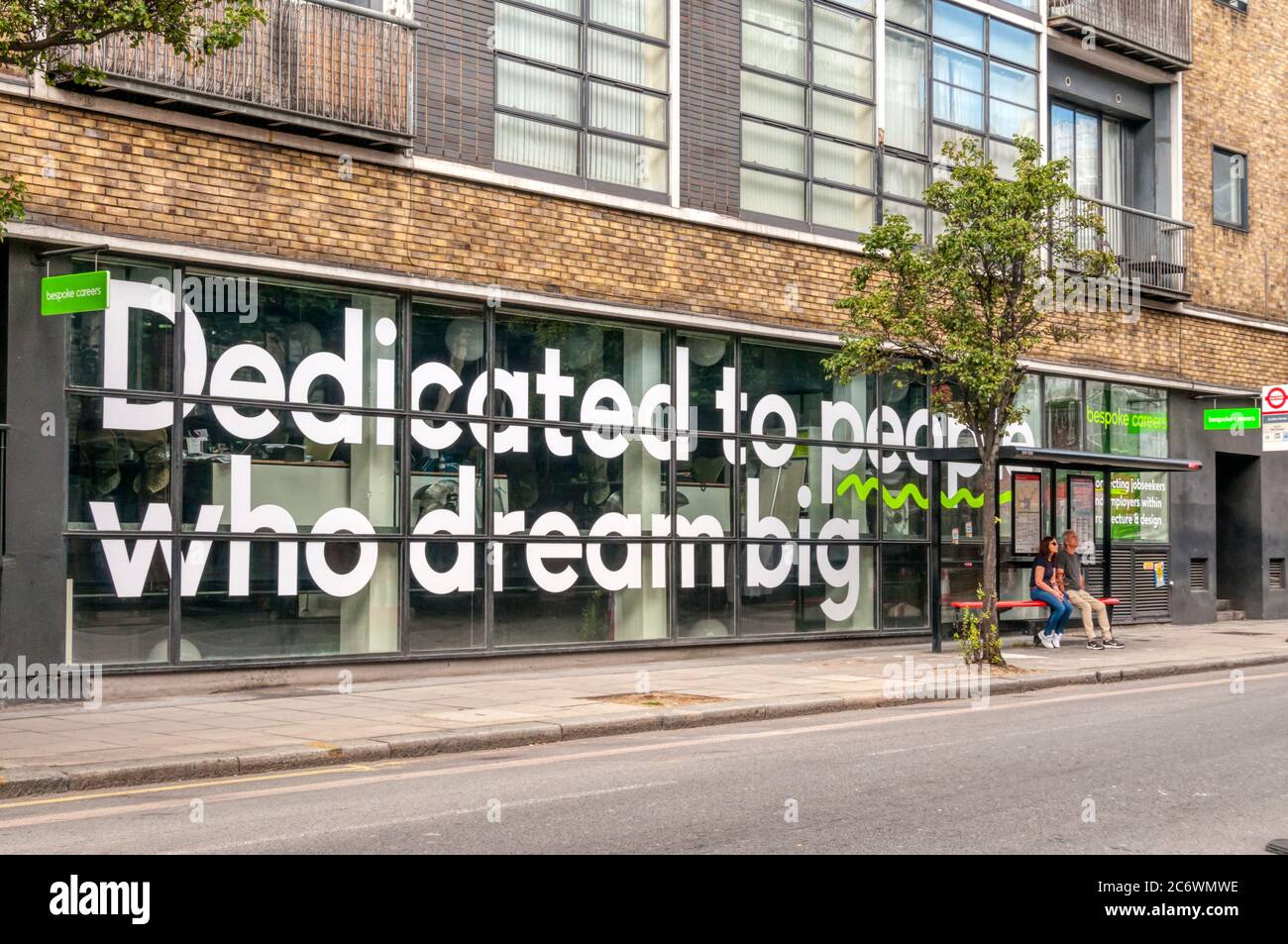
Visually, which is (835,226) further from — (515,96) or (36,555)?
(36,555)

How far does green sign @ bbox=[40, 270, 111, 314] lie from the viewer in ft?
42.0

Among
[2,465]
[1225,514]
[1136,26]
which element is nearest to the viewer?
[2,465]

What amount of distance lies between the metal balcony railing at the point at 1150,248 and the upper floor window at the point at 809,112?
674 cm

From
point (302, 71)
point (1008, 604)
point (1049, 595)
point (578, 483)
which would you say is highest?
point (302, 71)

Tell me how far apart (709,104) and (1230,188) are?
1391 cm

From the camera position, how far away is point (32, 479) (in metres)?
13.8

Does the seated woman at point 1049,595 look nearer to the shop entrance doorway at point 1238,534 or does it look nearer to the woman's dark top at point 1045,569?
the woman's dark top at point 1045,569

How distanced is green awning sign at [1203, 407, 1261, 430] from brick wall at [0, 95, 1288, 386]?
31.7 ft

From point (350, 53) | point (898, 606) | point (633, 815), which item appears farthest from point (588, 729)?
point (898, 606)

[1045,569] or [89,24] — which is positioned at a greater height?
[89,24]

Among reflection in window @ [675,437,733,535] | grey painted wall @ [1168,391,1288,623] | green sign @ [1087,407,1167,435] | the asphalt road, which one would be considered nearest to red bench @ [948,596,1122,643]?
reflection in window @ [675,437,733,535]

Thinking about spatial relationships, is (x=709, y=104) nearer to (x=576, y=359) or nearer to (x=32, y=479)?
(x=576, y=359)

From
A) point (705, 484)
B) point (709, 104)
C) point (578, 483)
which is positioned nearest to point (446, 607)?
point (578, 483)

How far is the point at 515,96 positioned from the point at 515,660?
6691 mm
